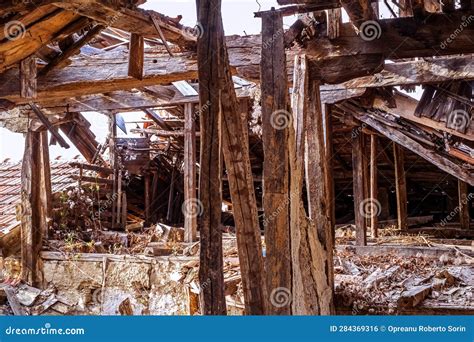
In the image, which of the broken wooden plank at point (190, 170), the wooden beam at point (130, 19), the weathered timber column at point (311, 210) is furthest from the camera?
the broken wooden plank at point (190, 170)

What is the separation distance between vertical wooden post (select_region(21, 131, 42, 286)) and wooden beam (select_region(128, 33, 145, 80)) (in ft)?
15.7

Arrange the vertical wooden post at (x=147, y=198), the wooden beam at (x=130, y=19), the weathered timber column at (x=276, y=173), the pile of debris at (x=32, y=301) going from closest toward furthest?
the weathered timber column at (x=276, y=173) → the wooden beam at (x=130, y=19) → the pile of debris at (x=32, y=301) → the vertical wooden post at (x=147, y=198)

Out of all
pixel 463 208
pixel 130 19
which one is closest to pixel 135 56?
pixel 130 19

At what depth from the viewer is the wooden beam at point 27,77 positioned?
18.0 ft

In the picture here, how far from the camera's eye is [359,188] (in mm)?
9289

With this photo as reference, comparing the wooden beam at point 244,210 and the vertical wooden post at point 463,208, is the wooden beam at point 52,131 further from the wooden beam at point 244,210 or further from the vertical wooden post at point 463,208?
the vertical wooden post at point 463,208

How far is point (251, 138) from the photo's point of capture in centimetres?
1419

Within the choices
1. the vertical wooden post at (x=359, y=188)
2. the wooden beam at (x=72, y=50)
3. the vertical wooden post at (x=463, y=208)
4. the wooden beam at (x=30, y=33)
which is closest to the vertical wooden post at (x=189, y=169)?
the vertical wooden post at (x=359, y=188)

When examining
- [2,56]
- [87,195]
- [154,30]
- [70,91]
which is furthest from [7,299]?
[154,30]

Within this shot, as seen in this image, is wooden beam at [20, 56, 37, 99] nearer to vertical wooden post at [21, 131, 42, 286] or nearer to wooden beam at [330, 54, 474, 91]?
wooden beam at [330, 54, 474, 91]

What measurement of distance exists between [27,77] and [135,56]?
3.79 feet

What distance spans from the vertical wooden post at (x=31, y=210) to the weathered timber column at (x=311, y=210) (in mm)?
Answer: 6295

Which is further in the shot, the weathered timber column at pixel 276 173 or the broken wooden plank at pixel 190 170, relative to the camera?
the broken wooden plank at pixel 190 170

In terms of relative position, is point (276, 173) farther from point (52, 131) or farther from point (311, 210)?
point (52, 131)
